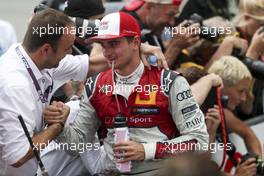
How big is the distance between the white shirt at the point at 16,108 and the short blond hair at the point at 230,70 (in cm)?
173

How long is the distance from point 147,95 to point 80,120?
481 millimetres

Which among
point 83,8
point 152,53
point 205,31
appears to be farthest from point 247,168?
point 83,8

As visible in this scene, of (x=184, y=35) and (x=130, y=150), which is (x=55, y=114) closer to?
(x=130, y=150)

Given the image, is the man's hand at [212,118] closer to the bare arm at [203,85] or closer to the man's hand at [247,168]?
the bare arm at [203,85]

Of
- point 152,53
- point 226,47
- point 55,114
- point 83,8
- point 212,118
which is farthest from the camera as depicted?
point 226,47

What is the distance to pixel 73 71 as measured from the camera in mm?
5973

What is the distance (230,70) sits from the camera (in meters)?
6.69

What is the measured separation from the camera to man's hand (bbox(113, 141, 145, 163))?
518 centimetres

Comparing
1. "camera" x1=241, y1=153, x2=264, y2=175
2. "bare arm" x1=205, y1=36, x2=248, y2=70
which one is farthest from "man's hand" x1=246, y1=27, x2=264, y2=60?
"camera" x1=241, y1=153, x2=264, y2=175

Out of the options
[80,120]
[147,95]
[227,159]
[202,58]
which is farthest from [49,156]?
[202,58]

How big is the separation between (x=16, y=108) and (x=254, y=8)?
318cm

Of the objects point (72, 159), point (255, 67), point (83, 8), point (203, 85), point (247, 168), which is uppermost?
point (83, 8)

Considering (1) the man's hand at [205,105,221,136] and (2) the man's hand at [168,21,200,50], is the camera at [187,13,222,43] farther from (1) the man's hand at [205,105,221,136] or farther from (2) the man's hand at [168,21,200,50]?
(1) the man's hand at [205,105,221,136]

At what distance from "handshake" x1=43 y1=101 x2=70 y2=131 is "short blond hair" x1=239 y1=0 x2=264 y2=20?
287 centimetres
